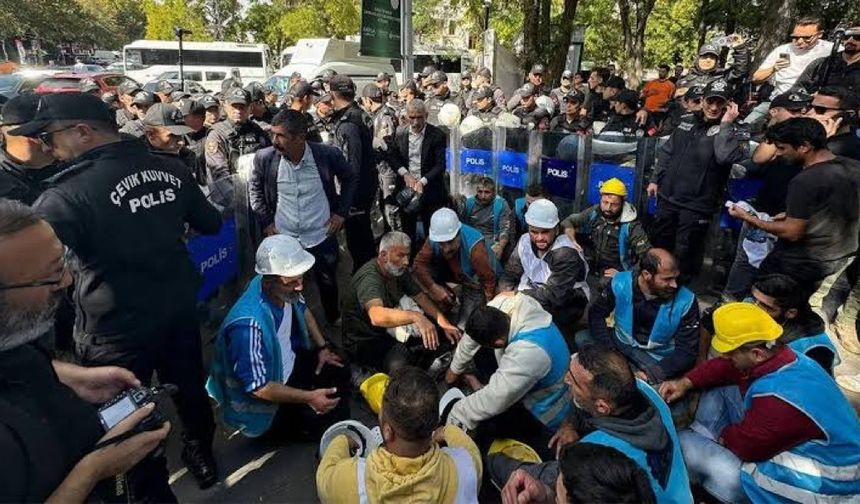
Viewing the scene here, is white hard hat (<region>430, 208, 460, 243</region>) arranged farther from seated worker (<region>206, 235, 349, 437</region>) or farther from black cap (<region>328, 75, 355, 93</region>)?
black cap (<region>328, 75, 355, 93</region>)

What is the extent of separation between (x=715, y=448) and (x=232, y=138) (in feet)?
15.2

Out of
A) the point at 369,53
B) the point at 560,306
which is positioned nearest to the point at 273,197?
the point at 560,306

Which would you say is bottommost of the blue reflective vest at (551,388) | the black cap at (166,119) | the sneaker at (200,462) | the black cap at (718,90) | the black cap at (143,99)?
the sneaker at (200,462)

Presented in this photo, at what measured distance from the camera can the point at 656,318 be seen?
3.20 metres

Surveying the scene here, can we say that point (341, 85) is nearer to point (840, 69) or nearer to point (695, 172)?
point (695, 172)

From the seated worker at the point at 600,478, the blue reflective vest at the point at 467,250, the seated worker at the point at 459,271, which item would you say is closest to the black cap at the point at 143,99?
the seated worker at the point at 459,271

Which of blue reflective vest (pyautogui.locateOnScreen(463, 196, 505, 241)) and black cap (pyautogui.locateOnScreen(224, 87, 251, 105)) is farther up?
black cap (pyautogui.locateOnScreen(224, 87, 251, 105))

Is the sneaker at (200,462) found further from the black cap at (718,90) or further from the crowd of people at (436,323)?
the black cap at (718,90)

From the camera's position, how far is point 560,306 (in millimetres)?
3990

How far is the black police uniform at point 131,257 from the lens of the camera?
2082 mm

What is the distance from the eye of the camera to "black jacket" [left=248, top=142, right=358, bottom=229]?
3.81m

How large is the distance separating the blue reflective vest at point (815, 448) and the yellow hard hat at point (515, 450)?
3.23 ft

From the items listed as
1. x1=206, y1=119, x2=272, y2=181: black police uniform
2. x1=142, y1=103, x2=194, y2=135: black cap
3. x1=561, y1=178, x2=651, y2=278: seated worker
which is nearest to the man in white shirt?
x1=561, y1=178, x2=651, y2=278: seated worker

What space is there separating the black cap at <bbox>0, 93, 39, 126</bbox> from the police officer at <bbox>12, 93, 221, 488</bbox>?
83 cm
